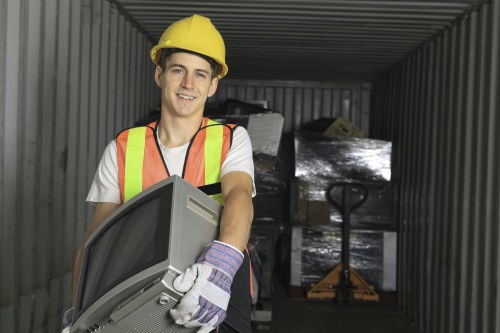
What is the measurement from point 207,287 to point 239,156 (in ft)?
2.49

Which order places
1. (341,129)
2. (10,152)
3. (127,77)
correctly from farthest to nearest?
(341,129)
(127,77)
(10,152)

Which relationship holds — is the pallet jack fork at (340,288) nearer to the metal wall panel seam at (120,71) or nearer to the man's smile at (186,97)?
the metal wall panel seam at (120,71)

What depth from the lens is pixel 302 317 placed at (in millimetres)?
6184

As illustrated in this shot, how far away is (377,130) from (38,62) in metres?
5.91

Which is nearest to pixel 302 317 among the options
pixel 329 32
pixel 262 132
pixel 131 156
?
pixel 262 132

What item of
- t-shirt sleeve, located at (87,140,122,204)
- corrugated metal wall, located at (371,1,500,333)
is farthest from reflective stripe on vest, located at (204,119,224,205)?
corrugated metal wall, located at (371,1,500,333)

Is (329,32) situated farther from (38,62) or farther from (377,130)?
(38,62)

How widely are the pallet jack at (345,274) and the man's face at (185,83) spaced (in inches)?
182

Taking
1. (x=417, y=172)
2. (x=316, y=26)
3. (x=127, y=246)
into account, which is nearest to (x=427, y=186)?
(x=417, y=172)

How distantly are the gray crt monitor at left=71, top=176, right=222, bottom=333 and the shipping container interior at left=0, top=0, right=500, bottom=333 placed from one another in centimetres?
158

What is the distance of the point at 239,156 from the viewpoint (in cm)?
219

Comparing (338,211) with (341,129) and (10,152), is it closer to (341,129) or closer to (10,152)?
(341,129)

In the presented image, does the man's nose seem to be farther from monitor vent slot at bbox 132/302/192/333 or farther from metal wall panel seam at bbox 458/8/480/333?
metal wall panel seam at bbox 458/8/480/333

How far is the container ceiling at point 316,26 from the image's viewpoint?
16.1 ft
